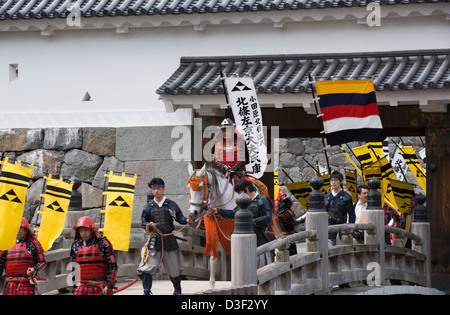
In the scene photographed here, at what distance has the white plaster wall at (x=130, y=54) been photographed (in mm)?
18547

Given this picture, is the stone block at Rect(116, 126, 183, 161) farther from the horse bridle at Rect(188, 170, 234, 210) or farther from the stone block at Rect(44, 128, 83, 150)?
the horse bridle at Rect(188, 170, 234, 210)

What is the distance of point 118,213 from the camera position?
50.4 feet

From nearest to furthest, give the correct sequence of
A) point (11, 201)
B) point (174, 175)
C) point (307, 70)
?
point (11, 201) < point (307, 70) < point (174, 175)

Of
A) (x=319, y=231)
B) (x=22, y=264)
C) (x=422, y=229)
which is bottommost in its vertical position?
(x=22, y=264)

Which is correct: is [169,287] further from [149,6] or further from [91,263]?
[149,6]

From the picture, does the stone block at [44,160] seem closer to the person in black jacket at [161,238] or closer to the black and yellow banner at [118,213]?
the black and yellow banner at [118,213]

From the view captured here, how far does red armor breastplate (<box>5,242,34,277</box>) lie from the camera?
528 inches

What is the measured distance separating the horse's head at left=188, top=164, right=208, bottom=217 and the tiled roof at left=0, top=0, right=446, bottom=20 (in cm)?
430

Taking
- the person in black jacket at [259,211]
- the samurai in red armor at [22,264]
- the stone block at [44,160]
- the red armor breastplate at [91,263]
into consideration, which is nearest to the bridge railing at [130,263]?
the stone block at [44,160]

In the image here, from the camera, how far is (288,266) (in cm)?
1322

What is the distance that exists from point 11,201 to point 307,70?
21.9 feet

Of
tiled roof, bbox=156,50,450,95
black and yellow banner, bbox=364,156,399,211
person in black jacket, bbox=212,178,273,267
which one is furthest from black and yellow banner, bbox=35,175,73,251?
black and yellow banner, bbox=364,156,399,211

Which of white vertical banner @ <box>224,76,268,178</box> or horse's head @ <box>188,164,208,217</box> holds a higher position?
white vertical banner @ <box>224,76,268,178</box>

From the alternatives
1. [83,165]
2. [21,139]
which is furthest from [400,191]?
[21,139]
